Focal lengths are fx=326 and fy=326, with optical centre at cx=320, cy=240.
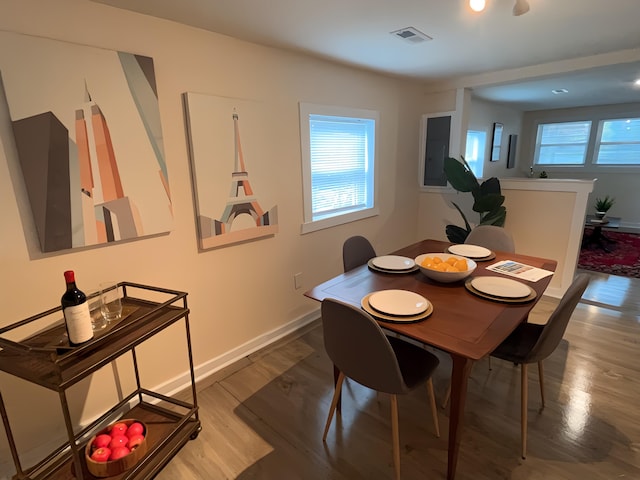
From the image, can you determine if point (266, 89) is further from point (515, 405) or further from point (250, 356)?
point (515, 405)

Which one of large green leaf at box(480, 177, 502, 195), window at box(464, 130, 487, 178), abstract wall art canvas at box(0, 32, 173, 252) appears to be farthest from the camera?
window at box(464, 130, 487, 178)

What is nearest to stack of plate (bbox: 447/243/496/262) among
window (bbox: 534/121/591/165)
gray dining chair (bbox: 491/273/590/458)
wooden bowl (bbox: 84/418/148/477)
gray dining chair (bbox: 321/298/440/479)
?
gray dining chair (bbox: 491/273/590/458)

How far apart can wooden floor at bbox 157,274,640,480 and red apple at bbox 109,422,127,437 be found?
284 millimetres

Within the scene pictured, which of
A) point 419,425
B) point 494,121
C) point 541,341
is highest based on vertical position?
point 494,121

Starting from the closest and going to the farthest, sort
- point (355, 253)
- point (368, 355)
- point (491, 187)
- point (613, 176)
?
1. point (368, 355)
2. point (355, 253)
3. point (491, 187)
4. point (613, 176)

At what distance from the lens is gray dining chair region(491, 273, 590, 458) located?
4.81 feet

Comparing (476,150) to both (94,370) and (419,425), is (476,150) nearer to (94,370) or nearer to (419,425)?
(419,425)

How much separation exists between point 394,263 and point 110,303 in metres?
1.56

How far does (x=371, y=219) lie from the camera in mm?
3564

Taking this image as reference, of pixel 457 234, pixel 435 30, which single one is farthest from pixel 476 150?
pixel 435 30

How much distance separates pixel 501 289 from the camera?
→ 1.67 meters

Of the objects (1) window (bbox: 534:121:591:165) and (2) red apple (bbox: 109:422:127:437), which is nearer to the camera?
(2) red apple (bbox: 109:422:127:437)

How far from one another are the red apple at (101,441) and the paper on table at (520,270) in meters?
2.21

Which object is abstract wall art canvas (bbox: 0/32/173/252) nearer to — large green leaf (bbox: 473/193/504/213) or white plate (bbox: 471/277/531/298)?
white plate (bbox: 471/277/531/298)
